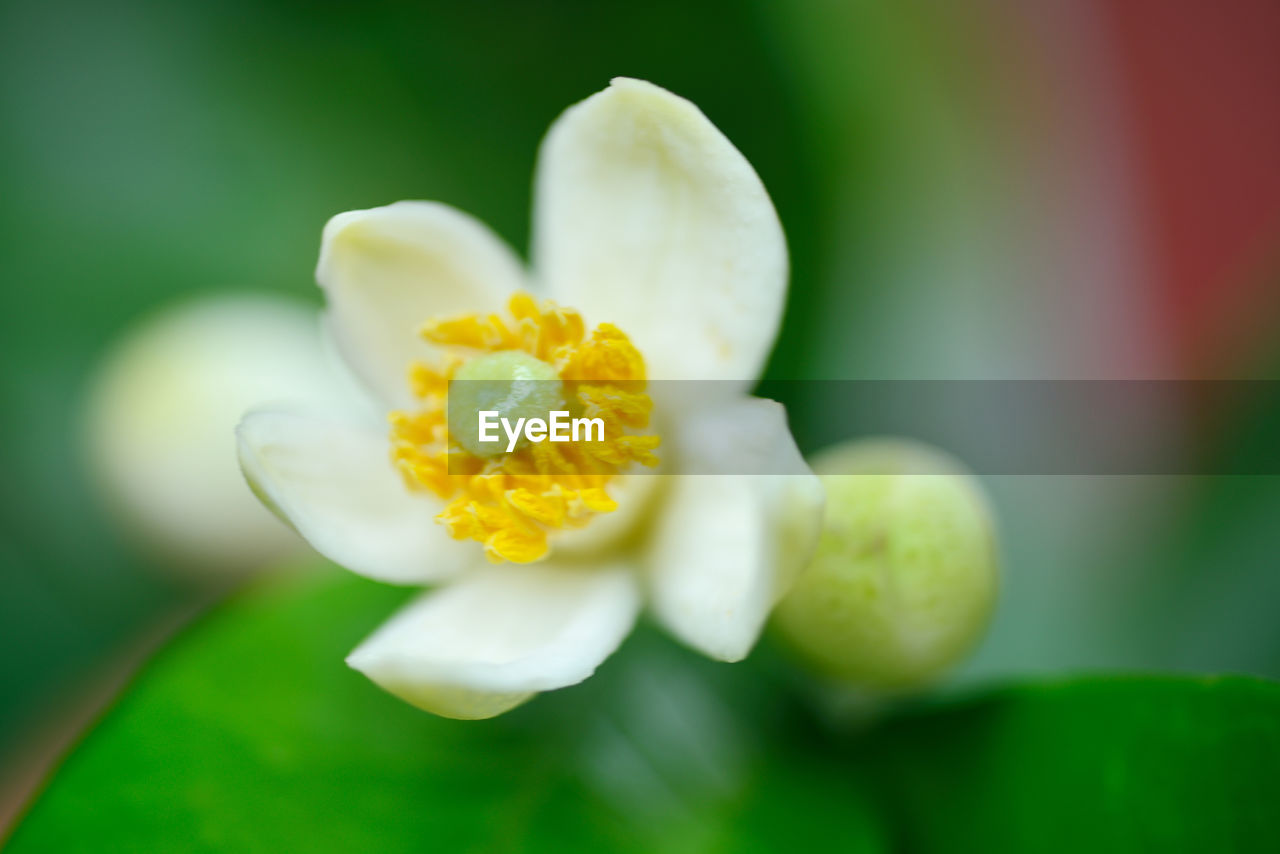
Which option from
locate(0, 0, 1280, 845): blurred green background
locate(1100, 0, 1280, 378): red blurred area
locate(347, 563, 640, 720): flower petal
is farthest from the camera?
locate(1100, 0, 1280, 378): red blurred area

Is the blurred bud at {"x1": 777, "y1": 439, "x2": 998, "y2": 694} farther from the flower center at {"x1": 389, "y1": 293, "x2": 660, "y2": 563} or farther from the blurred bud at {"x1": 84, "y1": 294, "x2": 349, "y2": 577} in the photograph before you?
the blurred bud at {"x1": 84, "y1": 294, "x2": 349, "y2": 577}

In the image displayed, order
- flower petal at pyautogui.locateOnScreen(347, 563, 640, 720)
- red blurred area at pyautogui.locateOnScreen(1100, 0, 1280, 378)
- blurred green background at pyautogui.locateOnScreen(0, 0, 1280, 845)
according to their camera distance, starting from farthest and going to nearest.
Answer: red blurred area at pyautogui.locateOnScreen(1100, 0, 1280, 378) < blurred green background at pyautogui.locateOnScreen(0, 0, 1280, 845) < flower petal at pyautogui.locateOnScreen(347, 563, 640, 720)

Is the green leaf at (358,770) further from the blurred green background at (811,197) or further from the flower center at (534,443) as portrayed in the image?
the blurred green background at (811,197)

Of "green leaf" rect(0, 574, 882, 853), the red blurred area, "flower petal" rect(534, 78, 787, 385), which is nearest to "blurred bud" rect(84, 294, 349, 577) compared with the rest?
"green leaf" rect(0, 574, 882, 853)

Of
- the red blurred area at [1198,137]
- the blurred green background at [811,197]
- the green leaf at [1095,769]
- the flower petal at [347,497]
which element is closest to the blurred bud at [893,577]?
the green leaf at [1095,769]

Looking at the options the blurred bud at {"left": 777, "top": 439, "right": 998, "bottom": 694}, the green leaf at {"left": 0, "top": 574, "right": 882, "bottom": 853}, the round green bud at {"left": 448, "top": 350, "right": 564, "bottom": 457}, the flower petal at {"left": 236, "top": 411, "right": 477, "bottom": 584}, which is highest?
the round green bud at {"left": 448, "top": 350, "right": 564, "bottom": 457}

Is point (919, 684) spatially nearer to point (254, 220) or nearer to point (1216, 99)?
point (254, 220)

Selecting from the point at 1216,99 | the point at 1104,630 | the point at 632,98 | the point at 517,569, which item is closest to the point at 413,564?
the point at 517,569
